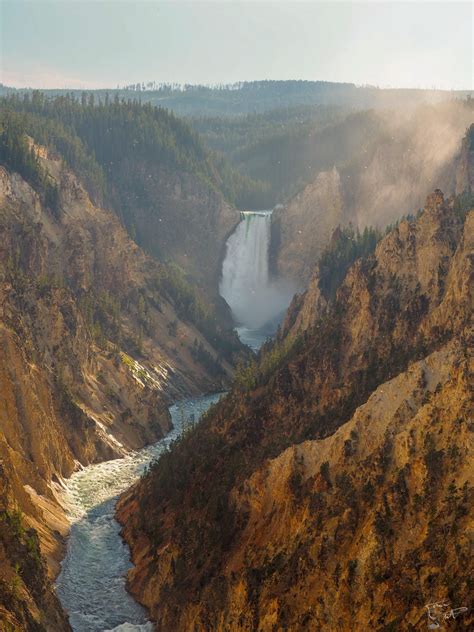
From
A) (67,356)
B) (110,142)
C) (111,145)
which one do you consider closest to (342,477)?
(67,356)

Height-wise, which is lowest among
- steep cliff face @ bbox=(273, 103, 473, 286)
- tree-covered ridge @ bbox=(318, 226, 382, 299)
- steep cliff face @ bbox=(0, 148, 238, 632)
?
steep cliff face @ bbox=(0, 148, 238, 632)

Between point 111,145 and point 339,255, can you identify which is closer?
point 339,255

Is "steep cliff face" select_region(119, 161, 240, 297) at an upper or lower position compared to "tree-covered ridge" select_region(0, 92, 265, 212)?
lower

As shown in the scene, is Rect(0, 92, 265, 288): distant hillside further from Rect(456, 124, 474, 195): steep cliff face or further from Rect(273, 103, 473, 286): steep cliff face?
Rect(456, 124, 474, 195): steep cliff face

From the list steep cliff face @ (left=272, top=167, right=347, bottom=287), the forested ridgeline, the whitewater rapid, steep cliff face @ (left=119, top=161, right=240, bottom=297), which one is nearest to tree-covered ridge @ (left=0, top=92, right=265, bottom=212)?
the forested ridgeline

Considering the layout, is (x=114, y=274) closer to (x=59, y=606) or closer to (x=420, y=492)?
(x=59, y=606)

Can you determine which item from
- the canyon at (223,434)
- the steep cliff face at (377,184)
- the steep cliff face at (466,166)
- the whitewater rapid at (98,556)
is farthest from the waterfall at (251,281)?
the whitewater rapid at (98,556)

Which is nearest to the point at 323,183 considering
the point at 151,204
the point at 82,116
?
the point at 151,204

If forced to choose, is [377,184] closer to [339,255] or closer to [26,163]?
[339,255]
